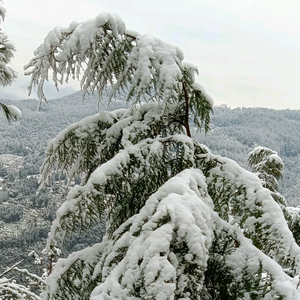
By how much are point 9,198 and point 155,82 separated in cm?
10667

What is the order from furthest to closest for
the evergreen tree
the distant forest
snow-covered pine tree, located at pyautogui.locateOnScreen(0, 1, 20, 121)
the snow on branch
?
the distant forest < the evergreen tree < snow-covered pine tree, located at pyautogui.locateOnScreen(0, 1, 20, 121) < the snow on branch

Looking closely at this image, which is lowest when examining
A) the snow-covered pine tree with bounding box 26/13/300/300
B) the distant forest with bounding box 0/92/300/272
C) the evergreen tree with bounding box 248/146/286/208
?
the distant forest with bounding box 0/92/300/272

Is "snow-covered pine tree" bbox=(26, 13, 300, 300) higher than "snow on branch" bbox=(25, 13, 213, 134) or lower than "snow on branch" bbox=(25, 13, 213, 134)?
lower

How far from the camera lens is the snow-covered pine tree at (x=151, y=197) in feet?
3.47

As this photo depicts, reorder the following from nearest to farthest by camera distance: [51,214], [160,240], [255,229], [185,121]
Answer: [160,240] → [255,229] → [185,121] → [51,214]

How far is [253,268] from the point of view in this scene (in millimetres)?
1306

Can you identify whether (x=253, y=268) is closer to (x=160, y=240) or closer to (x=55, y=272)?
(x=160, y=240)

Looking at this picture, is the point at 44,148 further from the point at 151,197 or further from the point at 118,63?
the point at 151,197

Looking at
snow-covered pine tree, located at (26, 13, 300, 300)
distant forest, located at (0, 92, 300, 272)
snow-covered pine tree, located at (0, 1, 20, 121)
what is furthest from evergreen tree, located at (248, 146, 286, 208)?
distant forest, located at (0, 92, 300, 272)

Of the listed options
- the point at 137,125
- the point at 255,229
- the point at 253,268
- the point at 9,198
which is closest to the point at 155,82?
the point at 137,125

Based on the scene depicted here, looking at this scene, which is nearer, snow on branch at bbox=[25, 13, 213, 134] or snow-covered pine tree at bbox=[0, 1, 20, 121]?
snow on branch at bbox=[25, 13, 213, 134]

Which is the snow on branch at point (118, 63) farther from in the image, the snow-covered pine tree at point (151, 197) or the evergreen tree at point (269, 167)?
the evergreen tree at point (269, 167)

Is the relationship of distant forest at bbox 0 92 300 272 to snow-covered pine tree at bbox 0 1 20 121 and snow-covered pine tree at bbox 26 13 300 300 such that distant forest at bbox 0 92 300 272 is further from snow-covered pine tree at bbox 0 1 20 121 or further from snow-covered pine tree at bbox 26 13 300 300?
snow-covered pine tree at bbox 26 13 300 300

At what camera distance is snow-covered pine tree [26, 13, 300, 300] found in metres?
1.06
